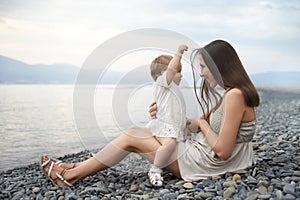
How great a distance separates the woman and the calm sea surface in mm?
86

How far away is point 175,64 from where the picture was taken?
2086mm

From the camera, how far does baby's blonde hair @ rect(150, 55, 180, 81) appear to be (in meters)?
2.17

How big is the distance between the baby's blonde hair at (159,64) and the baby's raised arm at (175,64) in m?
0.07

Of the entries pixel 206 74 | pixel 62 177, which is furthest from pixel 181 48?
pixel 62 177

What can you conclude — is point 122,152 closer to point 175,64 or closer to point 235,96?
point 175,64

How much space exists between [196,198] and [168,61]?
731 mm

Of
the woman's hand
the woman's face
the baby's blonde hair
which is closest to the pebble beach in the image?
the woman's hand

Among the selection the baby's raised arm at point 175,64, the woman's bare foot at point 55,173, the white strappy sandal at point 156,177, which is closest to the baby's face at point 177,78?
the baby's raised arm at point 175,64

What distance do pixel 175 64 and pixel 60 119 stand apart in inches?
226

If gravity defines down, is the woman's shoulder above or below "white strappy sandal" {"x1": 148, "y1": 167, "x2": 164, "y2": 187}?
above

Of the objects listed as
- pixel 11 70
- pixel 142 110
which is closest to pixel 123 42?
pixel 142 110

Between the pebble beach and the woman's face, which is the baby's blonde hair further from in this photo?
the pebble beach

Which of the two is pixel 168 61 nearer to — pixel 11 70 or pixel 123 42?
pixel 123 42

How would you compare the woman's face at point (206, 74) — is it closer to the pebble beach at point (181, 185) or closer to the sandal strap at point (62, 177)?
the pebble beach at point (181, 185)
